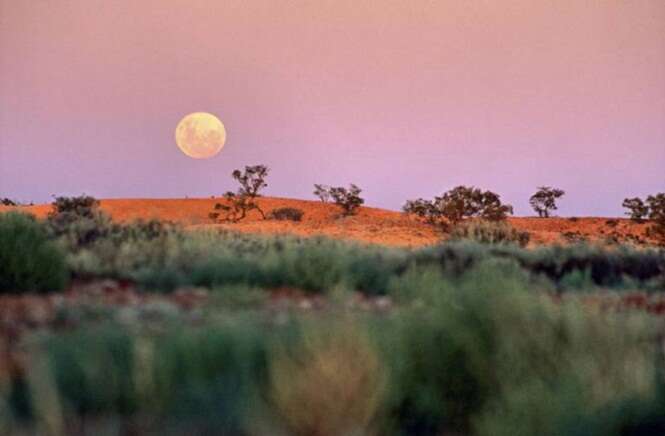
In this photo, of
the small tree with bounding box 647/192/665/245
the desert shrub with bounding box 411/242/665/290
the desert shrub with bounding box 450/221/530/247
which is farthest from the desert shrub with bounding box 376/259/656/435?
the small tree with bounding box 647/192/665/245

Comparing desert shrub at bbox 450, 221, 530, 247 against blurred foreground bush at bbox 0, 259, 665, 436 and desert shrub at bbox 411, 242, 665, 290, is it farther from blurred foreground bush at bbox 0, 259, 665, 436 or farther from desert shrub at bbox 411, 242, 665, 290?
blurred foreground bush at bbox 0, 259, 665, 436

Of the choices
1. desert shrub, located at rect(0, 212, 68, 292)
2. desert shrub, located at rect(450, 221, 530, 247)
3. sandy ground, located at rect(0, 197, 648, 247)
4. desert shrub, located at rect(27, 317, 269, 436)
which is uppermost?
sandy ground, located at rect(0, 197, 648, 247)

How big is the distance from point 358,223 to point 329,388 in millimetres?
49503

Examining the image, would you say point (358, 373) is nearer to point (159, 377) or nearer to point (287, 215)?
point (159, 377)

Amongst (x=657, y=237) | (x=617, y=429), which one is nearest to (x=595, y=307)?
(x=617, y=429)

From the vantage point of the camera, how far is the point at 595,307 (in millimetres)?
8391

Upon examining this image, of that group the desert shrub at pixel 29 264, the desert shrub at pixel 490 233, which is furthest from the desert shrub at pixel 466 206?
the desert shrub at pixel 29 264

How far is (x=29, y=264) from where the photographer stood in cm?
1228

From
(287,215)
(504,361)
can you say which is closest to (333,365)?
(504,361)

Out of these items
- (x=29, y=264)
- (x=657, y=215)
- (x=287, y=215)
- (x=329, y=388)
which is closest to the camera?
(x=329, y=388)

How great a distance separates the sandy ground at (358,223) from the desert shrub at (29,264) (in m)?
7.90

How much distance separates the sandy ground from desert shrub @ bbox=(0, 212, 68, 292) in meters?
7.90

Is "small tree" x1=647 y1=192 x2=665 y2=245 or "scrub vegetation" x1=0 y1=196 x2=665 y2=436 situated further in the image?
"small tree" x1=647 y1=192 x2=665 y2=245

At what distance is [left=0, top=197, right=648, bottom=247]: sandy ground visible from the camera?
43.7 m
